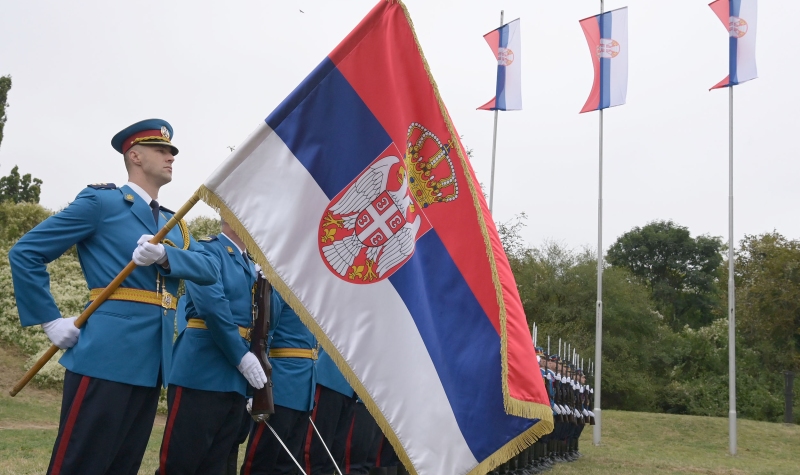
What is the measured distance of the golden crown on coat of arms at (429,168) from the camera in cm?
300

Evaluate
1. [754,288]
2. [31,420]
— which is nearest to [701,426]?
[754,288]

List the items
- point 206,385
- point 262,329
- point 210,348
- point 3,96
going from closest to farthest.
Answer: point 206,385 < point 210,348 < point 262,329 < point 3,96

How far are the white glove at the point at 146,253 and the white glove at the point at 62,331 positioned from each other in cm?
35

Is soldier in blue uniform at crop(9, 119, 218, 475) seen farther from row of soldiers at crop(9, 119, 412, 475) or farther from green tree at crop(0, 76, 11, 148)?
green tree at crop(0, 76, 11, 148)

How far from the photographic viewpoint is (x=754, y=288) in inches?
853

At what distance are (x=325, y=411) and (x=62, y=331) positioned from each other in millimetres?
2698

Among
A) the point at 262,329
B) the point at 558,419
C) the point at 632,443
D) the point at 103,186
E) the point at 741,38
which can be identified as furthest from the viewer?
the point at 632,443

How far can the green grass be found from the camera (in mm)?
6977

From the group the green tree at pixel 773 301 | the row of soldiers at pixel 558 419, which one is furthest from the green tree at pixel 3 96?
the green tree at pixel 773 301

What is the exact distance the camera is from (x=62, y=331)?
8.75ft

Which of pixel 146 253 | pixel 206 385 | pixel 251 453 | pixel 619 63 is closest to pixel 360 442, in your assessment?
pixel 251 453

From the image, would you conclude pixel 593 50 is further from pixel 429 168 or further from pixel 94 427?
pixel 94 427

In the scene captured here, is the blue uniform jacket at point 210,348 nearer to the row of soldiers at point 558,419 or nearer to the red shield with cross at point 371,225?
the red shield with cross at point 371,225

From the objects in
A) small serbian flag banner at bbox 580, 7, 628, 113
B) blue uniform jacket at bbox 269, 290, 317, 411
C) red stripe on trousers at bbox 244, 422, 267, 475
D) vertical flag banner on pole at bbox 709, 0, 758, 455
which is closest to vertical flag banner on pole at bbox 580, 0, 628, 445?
small serbian flag banner at bbox 580, 7, 628, 113
